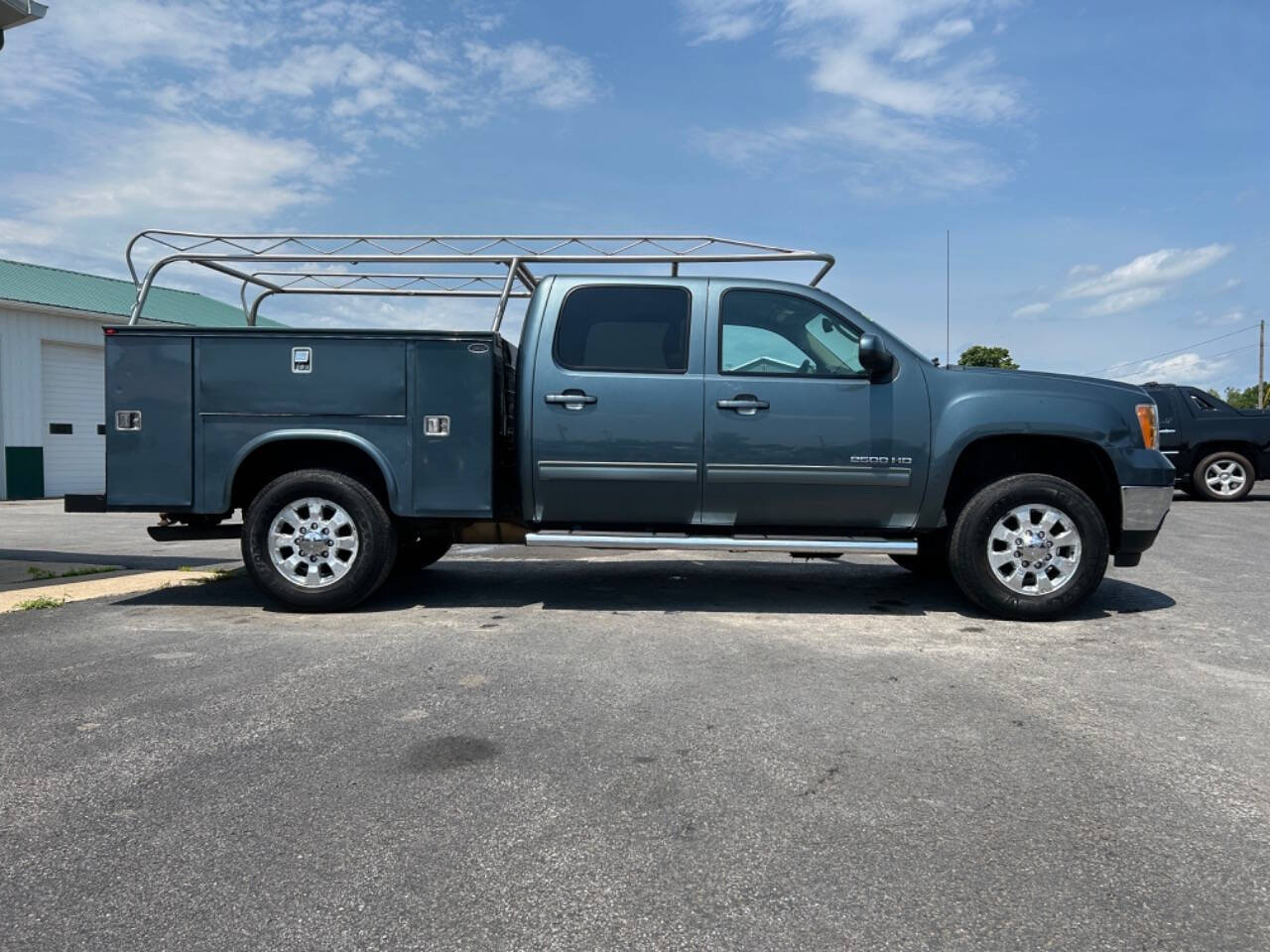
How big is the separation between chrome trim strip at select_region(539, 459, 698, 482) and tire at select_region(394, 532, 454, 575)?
1321 mm

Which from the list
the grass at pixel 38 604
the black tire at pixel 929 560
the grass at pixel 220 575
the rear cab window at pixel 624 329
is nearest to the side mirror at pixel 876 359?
the rear cab window at pixel 624 329

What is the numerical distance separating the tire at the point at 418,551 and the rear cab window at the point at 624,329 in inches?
69.1

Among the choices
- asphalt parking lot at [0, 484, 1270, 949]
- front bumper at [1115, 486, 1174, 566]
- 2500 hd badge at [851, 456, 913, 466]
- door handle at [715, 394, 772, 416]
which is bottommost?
asphalt parking lot at [0, 484, 1270, 949]

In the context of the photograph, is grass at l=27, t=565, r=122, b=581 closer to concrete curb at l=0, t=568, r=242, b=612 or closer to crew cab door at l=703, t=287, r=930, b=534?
concrete curb at l=0, t=568, r=242, b=612

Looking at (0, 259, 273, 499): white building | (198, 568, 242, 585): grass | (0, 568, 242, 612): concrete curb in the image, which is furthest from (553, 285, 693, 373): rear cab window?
(0, 259, 273, 499): white building

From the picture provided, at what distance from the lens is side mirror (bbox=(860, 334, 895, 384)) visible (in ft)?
17.3

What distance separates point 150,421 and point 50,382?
16.5m

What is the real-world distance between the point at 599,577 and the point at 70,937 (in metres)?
5.10

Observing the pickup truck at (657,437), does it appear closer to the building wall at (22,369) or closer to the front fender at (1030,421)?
the front fender at (1030,421)

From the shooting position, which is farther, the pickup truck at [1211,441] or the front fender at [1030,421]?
the pickup truck at [1211,441]

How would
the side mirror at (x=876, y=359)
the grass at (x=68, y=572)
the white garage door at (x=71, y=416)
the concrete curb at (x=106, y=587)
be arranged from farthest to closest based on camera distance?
1. the white garage door at (x=71, y=416)
2. the grass at (x=68, y=572)
3. the concrete curb at (x=106, y=587)
4. the side mirror at (x=876, y=359)

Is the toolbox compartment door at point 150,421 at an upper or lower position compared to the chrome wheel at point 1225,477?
upper

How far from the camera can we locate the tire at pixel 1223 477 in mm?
14617

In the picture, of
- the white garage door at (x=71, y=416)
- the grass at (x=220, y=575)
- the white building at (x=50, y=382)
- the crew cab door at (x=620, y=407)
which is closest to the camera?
the crew cab door at (x=620, y=407)
